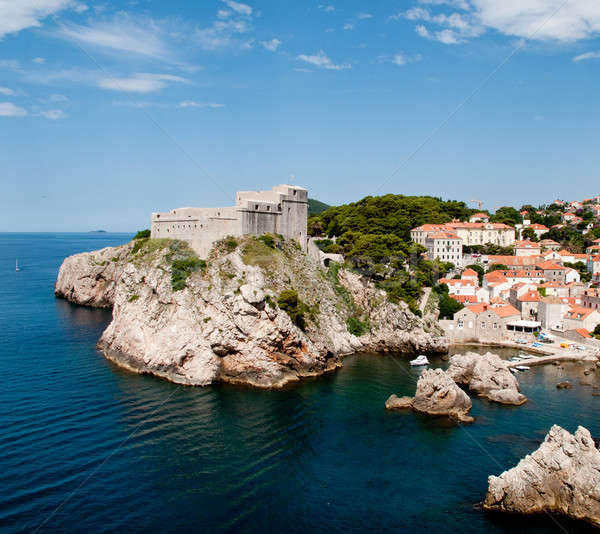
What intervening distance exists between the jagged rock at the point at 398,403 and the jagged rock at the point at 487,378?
6.39 m

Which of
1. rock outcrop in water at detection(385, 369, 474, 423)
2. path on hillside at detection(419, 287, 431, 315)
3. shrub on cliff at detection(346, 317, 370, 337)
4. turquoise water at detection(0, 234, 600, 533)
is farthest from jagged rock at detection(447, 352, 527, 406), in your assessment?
path on hillside at detection(419, 287, 431, 315)

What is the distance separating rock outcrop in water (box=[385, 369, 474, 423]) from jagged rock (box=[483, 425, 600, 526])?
8.76 metres

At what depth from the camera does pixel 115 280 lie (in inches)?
2687

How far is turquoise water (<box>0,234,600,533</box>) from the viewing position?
20531mm

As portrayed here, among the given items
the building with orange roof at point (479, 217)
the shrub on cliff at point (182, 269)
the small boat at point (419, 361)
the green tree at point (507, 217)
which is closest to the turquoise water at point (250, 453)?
the small boat at point (419, 361)

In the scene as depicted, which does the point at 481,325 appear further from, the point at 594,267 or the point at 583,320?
the point at 594,267

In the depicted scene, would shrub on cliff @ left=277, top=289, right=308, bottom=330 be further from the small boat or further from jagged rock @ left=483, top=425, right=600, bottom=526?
jagged rock @ left=483, top=425, right=600, bottom=526

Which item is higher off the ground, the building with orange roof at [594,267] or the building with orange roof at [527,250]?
the building with orange roof at [527,250]

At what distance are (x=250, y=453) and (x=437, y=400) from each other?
13.1 m

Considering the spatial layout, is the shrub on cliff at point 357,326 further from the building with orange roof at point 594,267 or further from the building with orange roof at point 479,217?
the building with orange roof at point 479,217

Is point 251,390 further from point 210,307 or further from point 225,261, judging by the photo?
point 225,261

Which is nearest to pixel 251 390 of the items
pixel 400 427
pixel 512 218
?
pixel 400 427

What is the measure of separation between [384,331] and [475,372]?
12242mm

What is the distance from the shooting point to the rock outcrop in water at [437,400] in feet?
104
